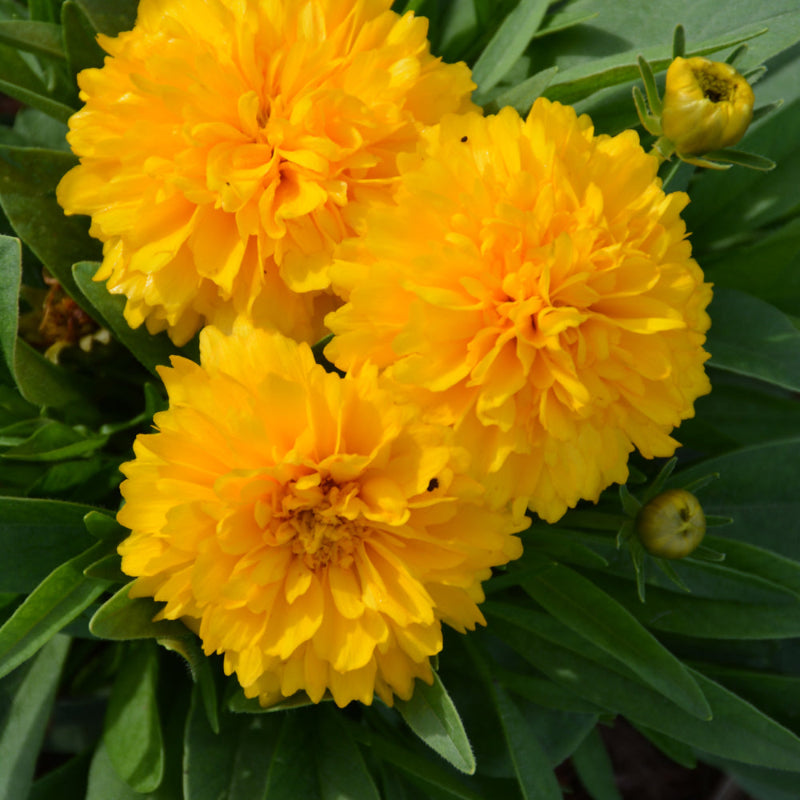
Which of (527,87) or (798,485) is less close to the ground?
(527,87)

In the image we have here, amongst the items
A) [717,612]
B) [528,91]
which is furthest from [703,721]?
[528,91]

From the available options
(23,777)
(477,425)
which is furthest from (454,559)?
(23,777)

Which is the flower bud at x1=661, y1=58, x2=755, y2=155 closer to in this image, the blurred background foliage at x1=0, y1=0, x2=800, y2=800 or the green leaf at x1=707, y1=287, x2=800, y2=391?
the blurred background foliage at x1=0, y1=0, x2=800, y2=800

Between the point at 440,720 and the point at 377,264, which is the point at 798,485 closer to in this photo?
the point at 440,720

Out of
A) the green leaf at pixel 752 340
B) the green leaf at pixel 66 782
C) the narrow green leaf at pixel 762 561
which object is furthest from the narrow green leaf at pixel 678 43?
the green leaf at pixel 66 782

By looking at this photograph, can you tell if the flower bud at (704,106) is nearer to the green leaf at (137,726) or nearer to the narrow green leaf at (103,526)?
the narrow green leaf at (103,526)

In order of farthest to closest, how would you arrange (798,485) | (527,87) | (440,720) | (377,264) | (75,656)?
(75,656) → (798,485) → (527,87) → (440,720) → (377,264)

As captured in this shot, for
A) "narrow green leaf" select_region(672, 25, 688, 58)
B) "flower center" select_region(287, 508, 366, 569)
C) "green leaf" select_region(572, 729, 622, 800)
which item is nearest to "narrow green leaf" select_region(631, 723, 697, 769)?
"green leaf" select_region(572, 729, 622, 800)
